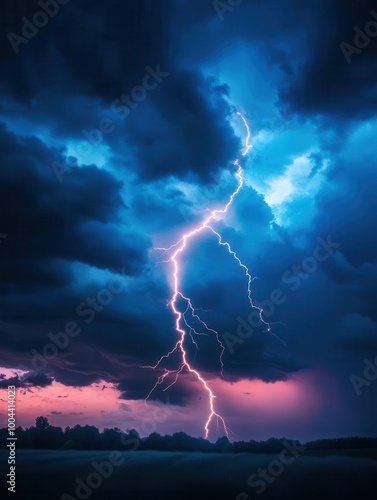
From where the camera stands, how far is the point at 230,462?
24328mm

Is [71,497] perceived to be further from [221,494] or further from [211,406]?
[211,406]

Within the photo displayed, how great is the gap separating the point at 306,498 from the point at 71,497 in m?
9.13

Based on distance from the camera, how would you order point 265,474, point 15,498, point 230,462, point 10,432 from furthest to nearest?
point 230,462 < point 265,474 < point 15,498 < point 10,432

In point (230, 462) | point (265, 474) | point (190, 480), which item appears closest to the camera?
point (265, 474)

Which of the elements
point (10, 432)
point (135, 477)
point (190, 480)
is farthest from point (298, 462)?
point (10, 432)

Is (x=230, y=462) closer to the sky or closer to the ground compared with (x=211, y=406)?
closer to the ground

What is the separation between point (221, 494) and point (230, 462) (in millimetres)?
4650

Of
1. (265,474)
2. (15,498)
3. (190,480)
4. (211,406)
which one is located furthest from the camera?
(190,480)

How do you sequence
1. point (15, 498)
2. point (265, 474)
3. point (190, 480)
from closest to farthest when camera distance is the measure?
point (15, 498) → point (265, 474) → point (190, 480)

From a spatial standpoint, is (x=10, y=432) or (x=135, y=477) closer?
(x=10, y=432)

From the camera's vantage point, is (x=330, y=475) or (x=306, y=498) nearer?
(x=306, y=498)

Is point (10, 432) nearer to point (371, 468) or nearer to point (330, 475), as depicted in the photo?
point (330, 475)

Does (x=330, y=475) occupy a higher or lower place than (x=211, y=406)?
lower

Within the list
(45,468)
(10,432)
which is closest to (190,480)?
(45,468)
